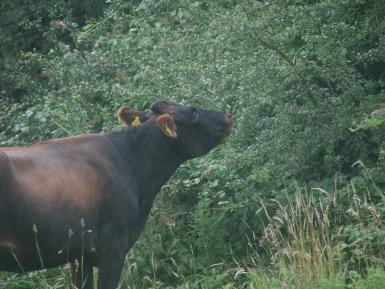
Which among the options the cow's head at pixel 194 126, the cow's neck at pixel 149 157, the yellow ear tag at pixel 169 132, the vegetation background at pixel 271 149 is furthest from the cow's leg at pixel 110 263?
the cow's head at pixel 194 126

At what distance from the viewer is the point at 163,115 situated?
8320 mm

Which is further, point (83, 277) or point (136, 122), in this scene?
point (136, 122)

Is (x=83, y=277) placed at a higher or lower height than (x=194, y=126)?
lower

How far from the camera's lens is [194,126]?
8.62m

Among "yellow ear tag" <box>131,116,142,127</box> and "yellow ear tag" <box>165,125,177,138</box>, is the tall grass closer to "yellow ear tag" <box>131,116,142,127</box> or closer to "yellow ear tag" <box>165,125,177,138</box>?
"yellow ear tag" <box>165,125,177,138</box>

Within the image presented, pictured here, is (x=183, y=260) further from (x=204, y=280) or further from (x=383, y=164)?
(x=383, y=164)

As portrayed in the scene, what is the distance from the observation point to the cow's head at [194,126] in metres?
8.55

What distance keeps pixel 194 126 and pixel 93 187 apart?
129cm

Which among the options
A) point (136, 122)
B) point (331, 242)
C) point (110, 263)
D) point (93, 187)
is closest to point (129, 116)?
point (136, 122)

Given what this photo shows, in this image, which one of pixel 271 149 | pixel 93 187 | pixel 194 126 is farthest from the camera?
pixel 271 149

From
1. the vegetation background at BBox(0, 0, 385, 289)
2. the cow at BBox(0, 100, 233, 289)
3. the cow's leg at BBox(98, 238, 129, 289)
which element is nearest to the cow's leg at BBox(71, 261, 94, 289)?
the cow at BBox(0, 100, 233, 289)

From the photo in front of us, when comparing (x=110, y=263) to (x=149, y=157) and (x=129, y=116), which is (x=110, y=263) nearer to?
(x=149, y=157)

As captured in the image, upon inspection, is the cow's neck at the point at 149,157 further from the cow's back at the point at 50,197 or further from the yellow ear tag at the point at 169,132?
the cow's back at the point at 50,197

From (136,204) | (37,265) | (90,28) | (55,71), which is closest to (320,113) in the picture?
(136,204)
